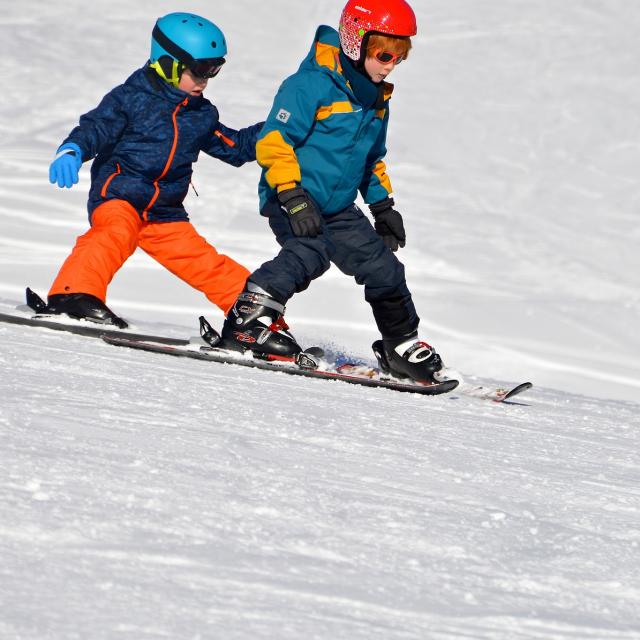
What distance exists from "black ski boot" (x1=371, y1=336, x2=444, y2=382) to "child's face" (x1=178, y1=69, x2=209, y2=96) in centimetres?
144

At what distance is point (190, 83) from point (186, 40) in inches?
7.8

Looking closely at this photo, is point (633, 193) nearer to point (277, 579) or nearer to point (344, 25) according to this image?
point (344, 25)

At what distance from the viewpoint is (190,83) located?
5.11 metres

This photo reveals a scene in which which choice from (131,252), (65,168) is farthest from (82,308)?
(65,168)

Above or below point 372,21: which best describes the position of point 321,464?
below

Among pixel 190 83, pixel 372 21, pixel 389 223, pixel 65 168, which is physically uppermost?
pixel 372 21

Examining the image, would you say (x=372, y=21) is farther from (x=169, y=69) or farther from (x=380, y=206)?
(x=169, y=69)

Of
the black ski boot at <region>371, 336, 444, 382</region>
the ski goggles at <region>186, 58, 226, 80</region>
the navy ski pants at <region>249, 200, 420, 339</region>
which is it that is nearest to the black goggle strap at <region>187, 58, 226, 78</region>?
the ski goggles at <region>186, 58, 226, 80</region>

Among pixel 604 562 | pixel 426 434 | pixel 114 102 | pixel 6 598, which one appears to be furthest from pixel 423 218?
pixel 6 598

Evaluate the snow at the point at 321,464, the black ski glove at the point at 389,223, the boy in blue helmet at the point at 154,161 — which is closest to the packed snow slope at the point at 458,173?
the snow at the point at 321,464

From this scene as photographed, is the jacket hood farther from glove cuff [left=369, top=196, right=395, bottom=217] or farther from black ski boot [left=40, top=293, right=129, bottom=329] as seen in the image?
black ski boot [left=40, top=293, right=129, bottom=329]

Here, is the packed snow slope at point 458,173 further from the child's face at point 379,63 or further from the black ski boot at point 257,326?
the child's face at point 379,63

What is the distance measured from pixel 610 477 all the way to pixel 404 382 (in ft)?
5.19

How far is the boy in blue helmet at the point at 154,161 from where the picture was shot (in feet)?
16.2
